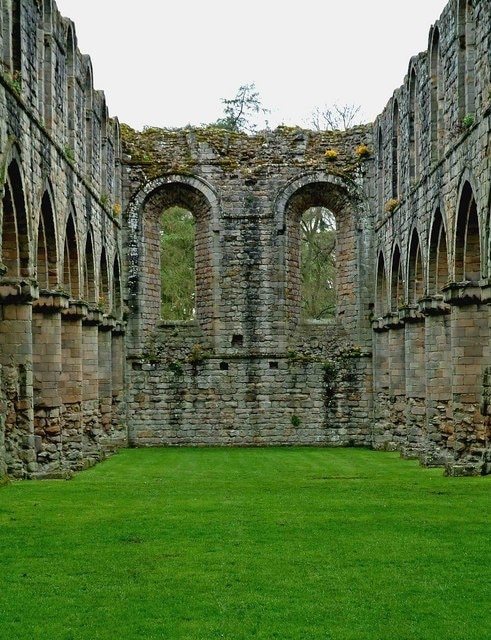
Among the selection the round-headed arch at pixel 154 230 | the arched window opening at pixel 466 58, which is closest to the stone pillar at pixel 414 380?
the arched window opening at pixel 466 58

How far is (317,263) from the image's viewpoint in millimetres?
38562

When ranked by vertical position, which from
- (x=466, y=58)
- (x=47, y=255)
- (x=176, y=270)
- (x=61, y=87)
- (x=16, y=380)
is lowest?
(x=16, y=380)

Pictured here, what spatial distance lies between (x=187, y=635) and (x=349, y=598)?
4.88ft

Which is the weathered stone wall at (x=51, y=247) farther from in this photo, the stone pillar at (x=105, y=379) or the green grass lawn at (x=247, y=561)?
the green grass lawn at (x=247, y=561)

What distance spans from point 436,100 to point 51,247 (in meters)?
8.09

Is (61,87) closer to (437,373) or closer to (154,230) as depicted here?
(154,230)

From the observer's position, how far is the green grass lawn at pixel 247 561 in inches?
295

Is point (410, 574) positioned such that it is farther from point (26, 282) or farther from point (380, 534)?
point (26, 282)

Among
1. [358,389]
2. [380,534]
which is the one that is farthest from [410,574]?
[358,389]

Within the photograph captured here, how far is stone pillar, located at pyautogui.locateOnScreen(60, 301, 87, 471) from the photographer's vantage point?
21391 millimetres

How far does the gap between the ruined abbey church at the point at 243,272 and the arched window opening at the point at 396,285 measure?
6 cm

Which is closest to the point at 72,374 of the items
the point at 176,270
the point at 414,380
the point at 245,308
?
the point at 414,380

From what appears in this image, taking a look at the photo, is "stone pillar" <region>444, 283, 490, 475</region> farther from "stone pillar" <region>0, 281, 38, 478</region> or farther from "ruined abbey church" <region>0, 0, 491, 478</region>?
"stone pillar" <region>0, 281, 38, 478</region>

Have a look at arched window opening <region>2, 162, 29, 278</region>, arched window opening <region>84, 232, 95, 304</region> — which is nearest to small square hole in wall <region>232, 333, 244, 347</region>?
arched window opening <region>84, 232, 95, 304</region>
